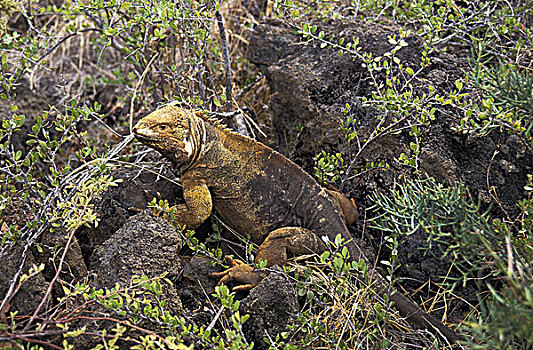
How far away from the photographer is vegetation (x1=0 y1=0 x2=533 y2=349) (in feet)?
7.98

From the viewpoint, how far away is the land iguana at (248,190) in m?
3.37

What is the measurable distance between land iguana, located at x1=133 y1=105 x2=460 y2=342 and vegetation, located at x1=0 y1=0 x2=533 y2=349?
18cm

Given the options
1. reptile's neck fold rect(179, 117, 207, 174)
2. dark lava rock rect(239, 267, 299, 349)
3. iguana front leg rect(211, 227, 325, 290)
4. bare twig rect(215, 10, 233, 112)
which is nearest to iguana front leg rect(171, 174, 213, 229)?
reptile's neck fold rect(179, 117, 207, 174)

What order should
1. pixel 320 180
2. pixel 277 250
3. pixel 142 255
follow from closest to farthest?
pixel 142 255 → pixel 277 250 → pixel 320 180

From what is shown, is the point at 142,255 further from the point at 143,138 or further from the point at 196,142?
the point at 196,142

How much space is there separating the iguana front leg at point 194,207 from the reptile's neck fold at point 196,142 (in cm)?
13

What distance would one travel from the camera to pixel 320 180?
12.3ft

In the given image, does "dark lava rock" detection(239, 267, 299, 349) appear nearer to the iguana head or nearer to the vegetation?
the vegetation

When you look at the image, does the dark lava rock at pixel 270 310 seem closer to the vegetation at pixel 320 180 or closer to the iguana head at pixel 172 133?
the vegetation at pixel 320 180

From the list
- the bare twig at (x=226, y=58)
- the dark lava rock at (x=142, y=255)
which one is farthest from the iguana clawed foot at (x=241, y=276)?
the bare twig at (x=226, y=58)

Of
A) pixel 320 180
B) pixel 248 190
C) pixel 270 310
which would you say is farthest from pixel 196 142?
pixel 270 310

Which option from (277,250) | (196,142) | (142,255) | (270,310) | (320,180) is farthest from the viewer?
(320,180)

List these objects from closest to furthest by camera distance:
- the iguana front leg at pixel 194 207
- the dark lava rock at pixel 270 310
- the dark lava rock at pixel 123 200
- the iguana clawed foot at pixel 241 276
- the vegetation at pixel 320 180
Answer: the vegetation at pixel 320 180, the dark lava rock at pixel 270 310, the iguana clawed foot at pixel 241 276, the iguana front leg at pixel 194 207, the dark lava rock at pixel 123 200

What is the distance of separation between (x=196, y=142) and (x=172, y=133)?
183 mm
